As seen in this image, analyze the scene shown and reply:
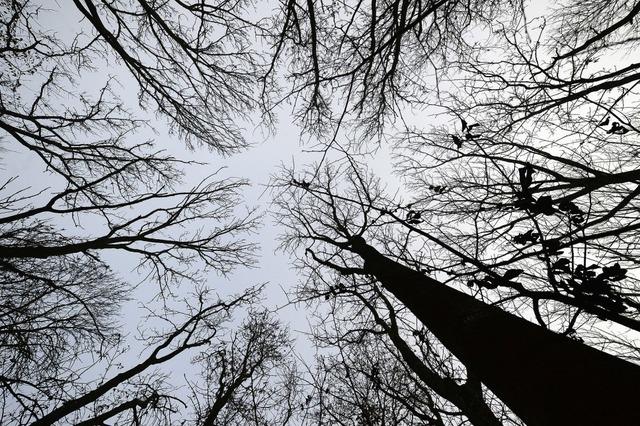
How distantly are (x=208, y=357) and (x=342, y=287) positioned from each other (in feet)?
14.4

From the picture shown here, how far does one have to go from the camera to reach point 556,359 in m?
1.36

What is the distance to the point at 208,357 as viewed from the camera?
22.0 feet

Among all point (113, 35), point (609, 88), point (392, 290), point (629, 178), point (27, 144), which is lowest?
point (629, 178)

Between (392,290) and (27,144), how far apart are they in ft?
17.2

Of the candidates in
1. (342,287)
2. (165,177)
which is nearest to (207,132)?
(165,177)

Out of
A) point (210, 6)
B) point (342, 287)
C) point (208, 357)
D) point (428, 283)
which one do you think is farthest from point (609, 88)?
point (208, 357)

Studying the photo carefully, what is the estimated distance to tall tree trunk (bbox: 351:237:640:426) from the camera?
1087 mm

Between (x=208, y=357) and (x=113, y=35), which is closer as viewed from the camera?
(x=113, y=35)

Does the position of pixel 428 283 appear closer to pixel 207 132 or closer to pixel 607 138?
pixel 607 138

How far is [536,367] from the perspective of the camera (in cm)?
135

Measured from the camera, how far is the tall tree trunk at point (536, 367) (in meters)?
1.09

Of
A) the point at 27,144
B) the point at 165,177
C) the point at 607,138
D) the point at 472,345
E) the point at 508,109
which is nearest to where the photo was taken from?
the point at 472,345

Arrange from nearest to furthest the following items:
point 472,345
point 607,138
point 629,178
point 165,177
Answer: point 472,345, point 629,178, point 607,138, point 165,177

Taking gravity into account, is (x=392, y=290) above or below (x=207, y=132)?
below
